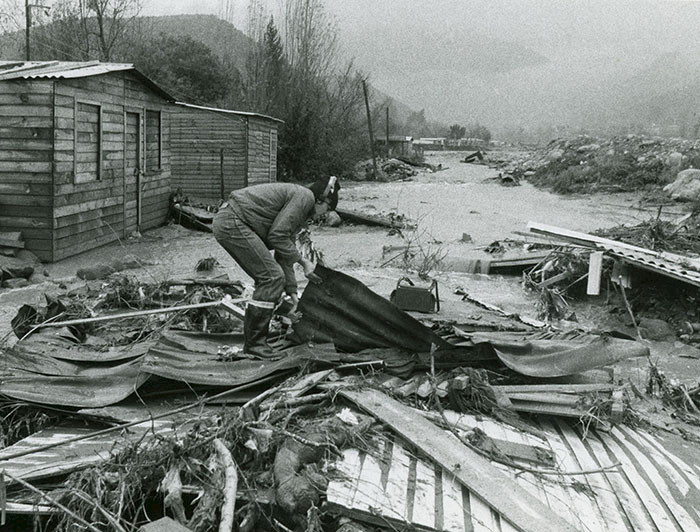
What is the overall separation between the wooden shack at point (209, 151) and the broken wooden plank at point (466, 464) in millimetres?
17499

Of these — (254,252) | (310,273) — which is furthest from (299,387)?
(254,252)

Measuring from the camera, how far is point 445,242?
15.3 meters

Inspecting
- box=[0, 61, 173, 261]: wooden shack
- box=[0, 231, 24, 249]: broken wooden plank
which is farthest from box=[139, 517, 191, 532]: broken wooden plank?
box=[0, 61, 173, 261]: wooden shack

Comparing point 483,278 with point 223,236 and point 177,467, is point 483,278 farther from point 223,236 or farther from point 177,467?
point 177,467

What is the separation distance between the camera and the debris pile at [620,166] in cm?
2683

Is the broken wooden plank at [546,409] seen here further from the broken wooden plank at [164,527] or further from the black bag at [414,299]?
the broken wooden plank at [164,527]

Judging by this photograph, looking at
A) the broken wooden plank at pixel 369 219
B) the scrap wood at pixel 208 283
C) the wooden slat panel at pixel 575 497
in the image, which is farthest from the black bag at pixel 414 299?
the broken wooden plank at pixel 369 219

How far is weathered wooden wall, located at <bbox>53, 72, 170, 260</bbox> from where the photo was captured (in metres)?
11.9

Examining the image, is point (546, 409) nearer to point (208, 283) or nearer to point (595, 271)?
point (208, 283)

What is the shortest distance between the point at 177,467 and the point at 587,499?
228cm

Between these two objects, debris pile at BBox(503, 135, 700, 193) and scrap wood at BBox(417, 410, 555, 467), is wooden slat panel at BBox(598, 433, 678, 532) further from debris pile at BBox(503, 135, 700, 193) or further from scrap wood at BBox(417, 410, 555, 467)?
debris pile at BBox(503, 135, 700, 193)

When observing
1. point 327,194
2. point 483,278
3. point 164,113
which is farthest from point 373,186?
point 327,194

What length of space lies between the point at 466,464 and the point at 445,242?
462 inches

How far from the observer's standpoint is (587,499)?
3.81 metres
